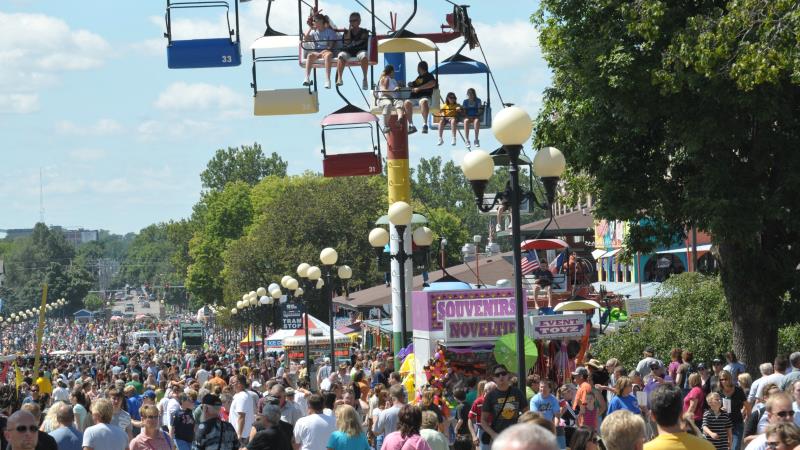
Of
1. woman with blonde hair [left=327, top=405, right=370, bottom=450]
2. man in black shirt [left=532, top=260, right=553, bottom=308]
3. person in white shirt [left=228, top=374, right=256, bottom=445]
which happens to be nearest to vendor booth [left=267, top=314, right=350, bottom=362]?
man in black shirt [left=532, top=260, right=553, bottom=308]

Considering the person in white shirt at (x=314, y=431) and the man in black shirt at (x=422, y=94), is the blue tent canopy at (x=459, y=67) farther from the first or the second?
the person in white shirt at (x=314, y=431)

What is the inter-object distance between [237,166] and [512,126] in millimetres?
142684

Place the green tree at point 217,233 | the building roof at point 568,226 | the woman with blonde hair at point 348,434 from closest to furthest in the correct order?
the woman with blonde hair at point 348,434 < the building roof at point 568,226 < the green tree at point 217,233

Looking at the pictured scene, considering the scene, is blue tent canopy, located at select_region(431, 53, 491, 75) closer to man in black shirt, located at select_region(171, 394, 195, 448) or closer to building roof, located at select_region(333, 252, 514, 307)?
man in black shirt, located at select_region(171, 394, 195, 448)

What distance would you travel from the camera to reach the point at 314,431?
1311 cm

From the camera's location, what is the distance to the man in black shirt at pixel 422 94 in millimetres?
24328

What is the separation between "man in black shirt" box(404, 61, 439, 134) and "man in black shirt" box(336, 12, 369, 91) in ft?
6.58

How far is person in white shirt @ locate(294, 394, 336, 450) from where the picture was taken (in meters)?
13.1

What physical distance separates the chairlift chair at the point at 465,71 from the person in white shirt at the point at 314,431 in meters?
12.5

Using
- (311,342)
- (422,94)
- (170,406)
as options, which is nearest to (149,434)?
(170,406)

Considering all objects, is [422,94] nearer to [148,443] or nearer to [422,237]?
[422,237]

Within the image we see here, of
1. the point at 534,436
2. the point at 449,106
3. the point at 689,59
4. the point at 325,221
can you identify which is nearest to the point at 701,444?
the point at 534,436

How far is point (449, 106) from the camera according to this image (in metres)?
25.1

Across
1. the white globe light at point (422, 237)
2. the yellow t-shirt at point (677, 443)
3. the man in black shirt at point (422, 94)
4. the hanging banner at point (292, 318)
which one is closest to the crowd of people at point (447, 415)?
the yellow t-shirt at point (677, 443)
